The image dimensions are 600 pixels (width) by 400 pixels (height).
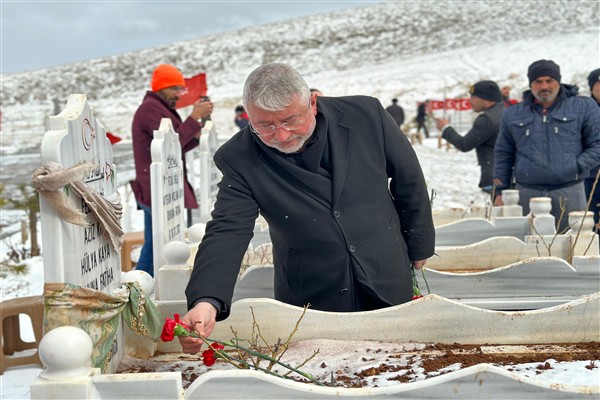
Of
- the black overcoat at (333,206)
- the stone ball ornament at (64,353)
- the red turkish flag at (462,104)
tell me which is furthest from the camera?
the red turkish flag at (462,104)

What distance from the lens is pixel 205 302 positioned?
2467 mm

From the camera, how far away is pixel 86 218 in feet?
7.73

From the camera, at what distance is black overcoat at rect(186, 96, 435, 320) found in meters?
2.81

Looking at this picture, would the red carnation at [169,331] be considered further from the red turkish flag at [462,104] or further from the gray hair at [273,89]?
the red turkish flag at [462,104]

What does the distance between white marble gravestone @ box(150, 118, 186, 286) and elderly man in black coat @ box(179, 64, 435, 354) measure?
2.65 ft

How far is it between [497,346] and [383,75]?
38.1 metres

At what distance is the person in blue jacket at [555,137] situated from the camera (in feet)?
17.8

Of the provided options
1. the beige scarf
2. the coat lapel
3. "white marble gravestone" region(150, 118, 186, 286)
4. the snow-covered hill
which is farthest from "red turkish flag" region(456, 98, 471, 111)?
the beige scarf

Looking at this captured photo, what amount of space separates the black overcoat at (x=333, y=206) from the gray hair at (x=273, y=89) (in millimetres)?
325

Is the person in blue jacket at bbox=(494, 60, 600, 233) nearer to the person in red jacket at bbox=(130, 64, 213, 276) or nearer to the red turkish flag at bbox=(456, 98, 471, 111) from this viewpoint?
the person in red jacket at bbox=(130, 64, 213, 276)

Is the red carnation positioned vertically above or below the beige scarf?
below

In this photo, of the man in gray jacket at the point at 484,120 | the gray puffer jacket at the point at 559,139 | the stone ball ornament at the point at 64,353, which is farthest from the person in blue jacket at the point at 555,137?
the stone ball ornament at the point at 64,353

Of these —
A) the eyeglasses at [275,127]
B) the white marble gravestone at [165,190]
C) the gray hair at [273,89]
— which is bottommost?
the white marble gravestone at [165,190]

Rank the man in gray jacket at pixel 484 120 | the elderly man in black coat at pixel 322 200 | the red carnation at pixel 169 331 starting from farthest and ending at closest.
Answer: the man in gray jacket at pixel 484 120 → the elderly man in black coat at pixel 322 200 → the red carnation at pixel 169 331
